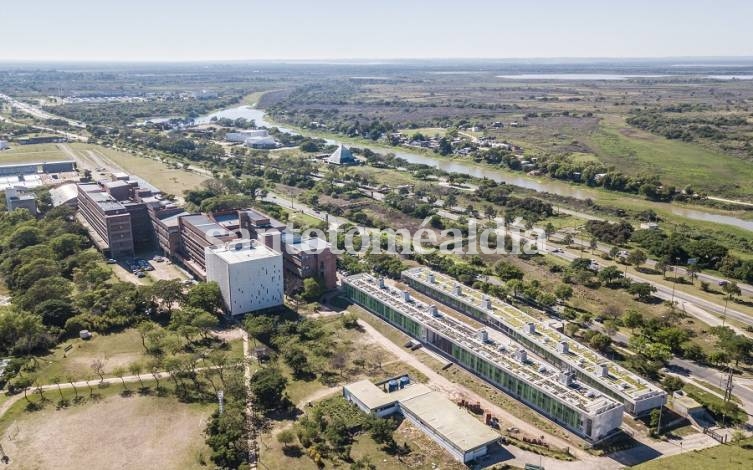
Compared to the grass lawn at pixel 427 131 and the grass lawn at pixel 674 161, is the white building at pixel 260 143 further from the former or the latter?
the grass lawn at pixel 674 161

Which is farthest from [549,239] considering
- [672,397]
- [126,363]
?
[126,363]

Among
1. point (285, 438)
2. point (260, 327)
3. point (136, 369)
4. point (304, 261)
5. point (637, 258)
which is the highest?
point (304, 261)

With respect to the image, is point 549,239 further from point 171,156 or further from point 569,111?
point 569,111

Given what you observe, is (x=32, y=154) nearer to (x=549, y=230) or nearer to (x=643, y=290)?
(x=549, y=230)

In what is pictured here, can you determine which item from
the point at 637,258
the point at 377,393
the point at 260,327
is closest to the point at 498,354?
the point at 377,393

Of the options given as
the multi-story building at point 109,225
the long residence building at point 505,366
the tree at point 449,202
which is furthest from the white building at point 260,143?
the long residence building at point 505,366

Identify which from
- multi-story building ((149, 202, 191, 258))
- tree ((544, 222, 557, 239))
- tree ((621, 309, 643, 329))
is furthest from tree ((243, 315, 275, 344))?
tree ((544, 222, 557, 239))

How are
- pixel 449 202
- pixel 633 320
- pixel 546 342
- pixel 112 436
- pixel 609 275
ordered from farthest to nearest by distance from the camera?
pixel 449 202 < pixel 609 275 < pixel 633 320 < pixel 546 342 < pixel 112 436
